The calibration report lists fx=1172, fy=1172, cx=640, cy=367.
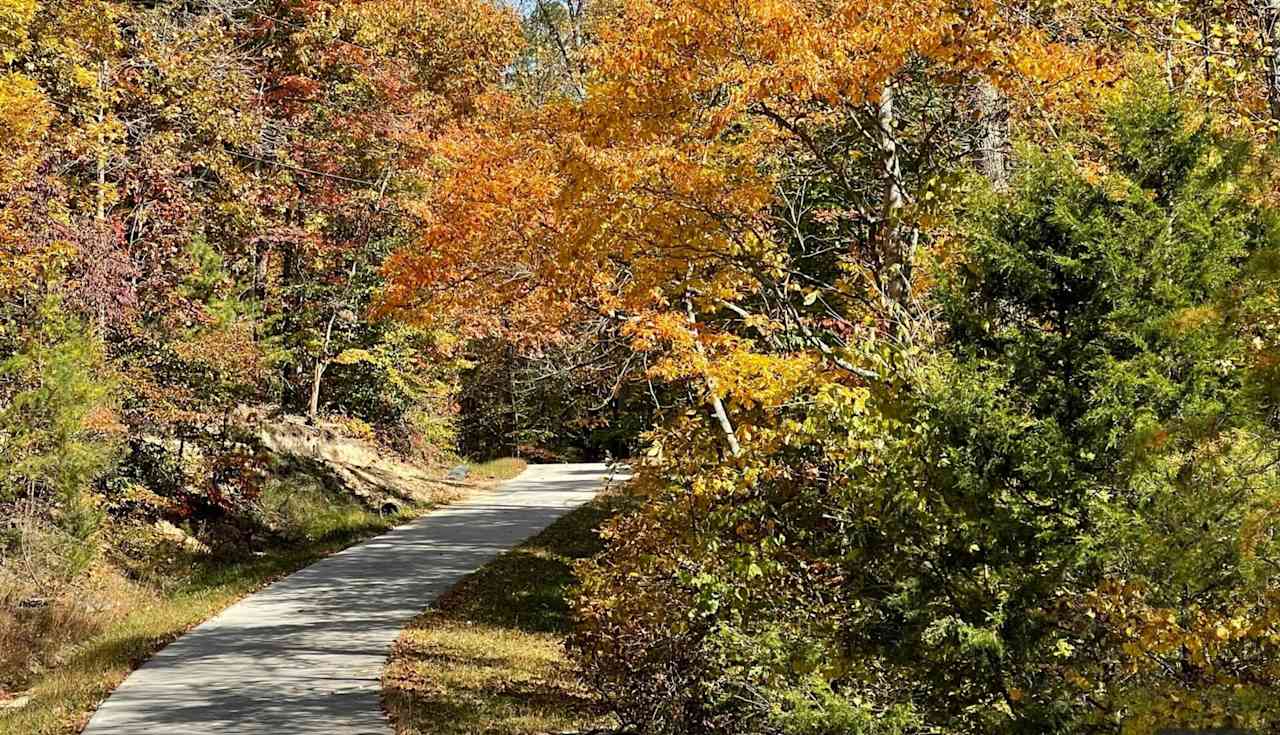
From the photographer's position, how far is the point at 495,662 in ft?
37.6

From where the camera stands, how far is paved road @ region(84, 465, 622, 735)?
885 cm

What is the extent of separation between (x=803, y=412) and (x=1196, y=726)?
13.0ft

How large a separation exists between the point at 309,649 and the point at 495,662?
6.10ft

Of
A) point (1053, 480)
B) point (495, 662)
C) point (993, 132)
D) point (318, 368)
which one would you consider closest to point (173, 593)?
point (495, 662)

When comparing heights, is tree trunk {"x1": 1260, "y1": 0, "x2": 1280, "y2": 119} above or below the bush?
above

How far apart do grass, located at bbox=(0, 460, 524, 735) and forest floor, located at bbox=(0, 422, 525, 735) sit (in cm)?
2

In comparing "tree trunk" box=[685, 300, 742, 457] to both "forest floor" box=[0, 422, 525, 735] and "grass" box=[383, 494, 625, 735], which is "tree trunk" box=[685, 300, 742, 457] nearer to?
"grass" box=[383, 494, 625, 735]

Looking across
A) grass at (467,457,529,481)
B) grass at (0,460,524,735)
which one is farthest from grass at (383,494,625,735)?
grass at (467,457,529,481)

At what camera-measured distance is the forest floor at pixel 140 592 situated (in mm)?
10211

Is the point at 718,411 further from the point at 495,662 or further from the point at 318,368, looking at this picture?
the point at 318,368

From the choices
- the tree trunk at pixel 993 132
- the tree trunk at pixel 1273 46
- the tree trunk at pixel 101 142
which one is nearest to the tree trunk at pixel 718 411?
the tree trunk at pixel 993 132

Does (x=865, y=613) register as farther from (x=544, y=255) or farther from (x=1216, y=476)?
(x=544, y=255)

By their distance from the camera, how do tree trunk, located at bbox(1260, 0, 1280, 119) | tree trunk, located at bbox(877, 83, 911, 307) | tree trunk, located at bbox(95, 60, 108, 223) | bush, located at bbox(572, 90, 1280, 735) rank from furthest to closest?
1. tree trunk, located at bbox(95, 60, 108, 223)
2. tree trunk, located at bbox(877, 83, 911, 307)
3. tree trunk, located at bbox(1260, 0, 1280, 119)
4. bush, located at bbox(572, 90, 1280, 735)

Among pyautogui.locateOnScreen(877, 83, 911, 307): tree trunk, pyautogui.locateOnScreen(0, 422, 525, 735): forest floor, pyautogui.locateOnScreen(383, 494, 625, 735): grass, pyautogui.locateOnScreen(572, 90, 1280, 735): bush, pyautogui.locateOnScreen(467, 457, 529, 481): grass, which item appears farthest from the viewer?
pyautogui.locateOnScreen(467, 457, 529, 481): grass
